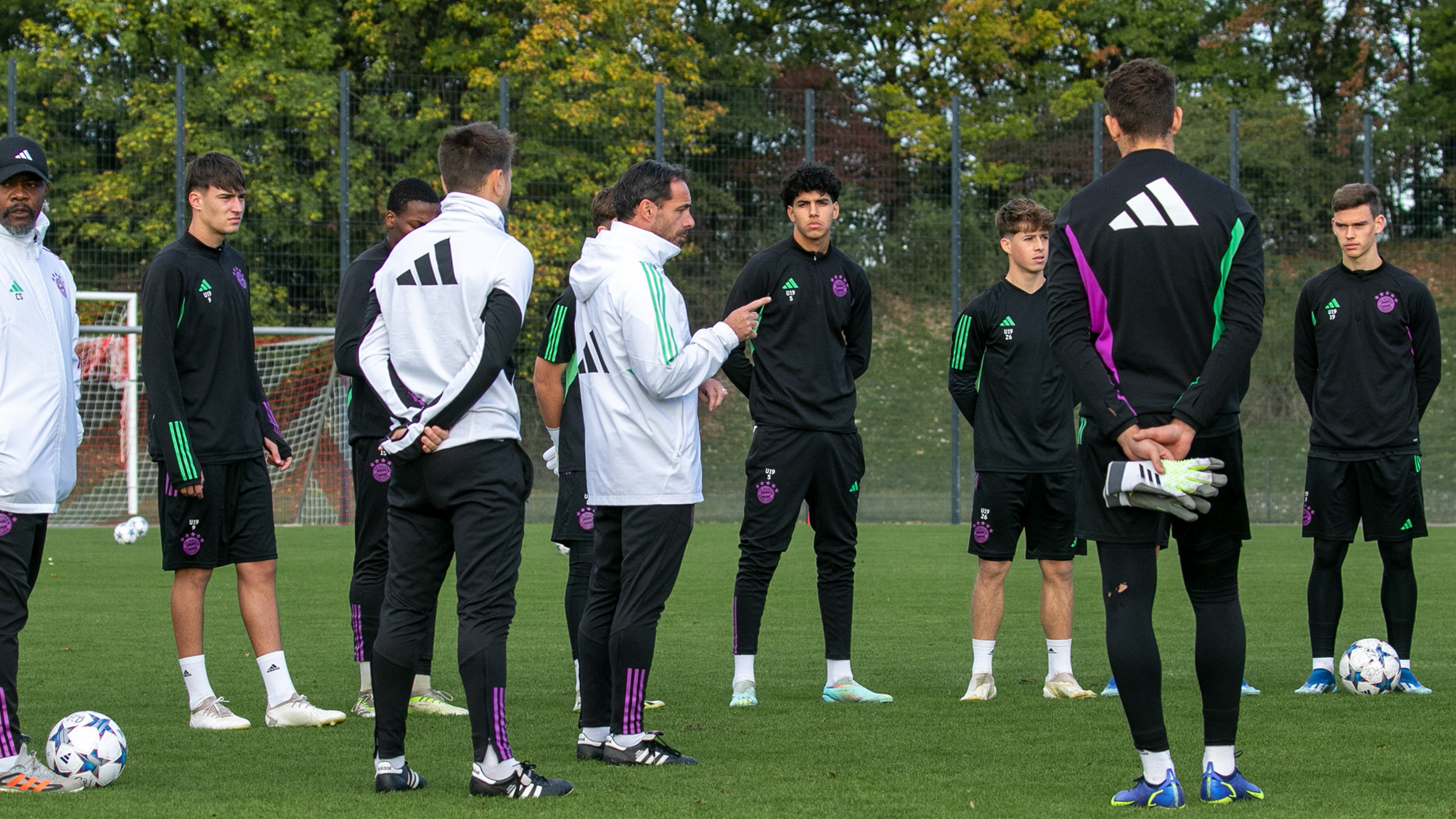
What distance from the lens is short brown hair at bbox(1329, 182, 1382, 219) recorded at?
6434mm

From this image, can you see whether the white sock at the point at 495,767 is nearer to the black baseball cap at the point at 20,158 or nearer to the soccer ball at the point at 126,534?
the black baseball cap at the point at 20,158

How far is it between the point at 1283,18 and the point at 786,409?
93.0 feet

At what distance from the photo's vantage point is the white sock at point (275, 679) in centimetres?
561

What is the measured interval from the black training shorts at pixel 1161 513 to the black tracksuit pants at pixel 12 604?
311 cm

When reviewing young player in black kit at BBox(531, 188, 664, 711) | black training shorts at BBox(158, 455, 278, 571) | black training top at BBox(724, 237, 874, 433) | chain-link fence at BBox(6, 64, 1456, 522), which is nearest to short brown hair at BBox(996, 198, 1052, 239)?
black training top at BBox(724, 237, 874, 433)

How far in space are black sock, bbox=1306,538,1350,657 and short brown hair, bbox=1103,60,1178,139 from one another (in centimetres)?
299

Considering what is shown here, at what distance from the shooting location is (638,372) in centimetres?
471

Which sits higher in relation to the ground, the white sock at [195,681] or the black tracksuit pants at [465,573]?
the black tracksuit pants at [465,573]

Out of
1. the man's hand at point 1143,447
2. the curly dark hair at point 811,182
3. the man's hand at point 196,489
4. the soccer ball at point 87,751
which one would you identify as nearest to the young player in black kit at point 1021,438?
the curly dark hair at point 811,182

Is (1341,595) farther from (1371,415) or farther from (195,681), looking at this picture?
(195,681)

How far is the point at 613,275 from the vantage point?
15.8 ft

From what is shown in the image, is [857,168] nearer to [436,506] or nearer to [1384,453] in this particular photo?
[1384,453]

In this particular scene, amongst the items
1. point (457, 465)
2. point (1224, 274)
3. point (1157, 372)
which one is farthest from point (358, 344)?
point (1224, 274)

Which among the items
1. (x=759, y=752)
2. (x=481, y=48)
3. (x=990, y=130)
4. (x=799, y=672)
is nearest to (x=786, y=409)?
(x=799, y=672)
